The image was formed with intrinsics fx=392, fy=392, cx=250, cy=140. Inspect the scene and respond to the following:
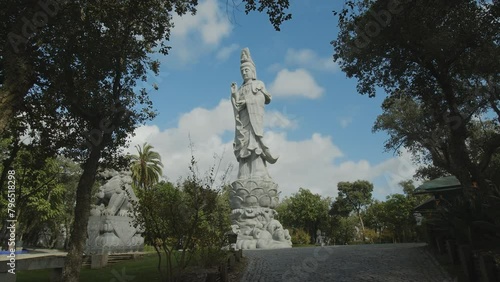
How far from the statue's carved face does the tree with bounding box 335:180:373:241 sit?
2663 centimetres

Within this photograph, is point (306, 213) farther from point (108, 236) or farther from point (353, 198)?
point (108, 236)

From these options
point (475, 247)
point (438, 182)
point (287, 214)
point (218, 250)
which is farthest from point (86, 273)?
point (287, 214)

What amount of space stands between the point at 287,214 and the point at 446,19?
32.7 meters

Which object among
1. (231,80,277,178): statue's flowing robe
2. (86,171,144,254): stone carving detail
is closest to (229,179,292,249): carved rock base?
(231,80,277,178): statue's flowing robe

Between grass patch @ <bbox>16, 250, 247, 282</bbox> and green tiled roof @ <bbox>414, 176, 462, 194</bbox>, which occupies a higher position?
green tiled roof @ <bbox>414, 176, 462, 194</bbox>

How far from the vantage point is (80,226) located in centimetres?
799

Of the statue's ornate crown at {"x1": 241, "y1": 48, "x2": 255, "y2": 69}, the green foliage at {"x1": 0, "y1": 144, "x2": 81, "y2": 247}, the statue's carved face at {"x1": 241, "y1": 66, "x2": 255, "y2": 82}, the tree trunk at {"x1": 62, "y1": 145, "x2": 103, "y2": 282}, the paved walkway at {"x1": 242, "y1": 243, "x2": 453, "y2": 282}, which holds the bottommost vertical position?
the paved walkway at {"x1": 242, "y1": 243, "x2": 453, "y2": 282}

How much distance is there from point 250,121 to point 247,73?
3156 mm

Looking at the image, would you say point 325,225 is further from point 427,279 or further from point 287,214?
point 427,279

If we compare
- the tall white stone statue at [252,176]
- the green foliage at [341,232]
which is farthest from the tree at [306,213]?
the tall white stone statue at [252,176]

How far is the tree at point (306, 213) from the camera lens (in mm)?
39625

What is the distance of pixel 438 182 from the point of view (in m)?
18.3

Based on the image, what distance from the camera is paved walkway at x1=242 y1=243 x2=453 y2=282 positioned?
840 cm

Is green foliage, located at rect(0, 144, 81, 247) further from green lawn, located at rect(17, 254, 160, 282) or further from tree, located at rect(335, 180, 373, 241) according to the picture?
tree, located at rect(335, 180, 373, 241)
